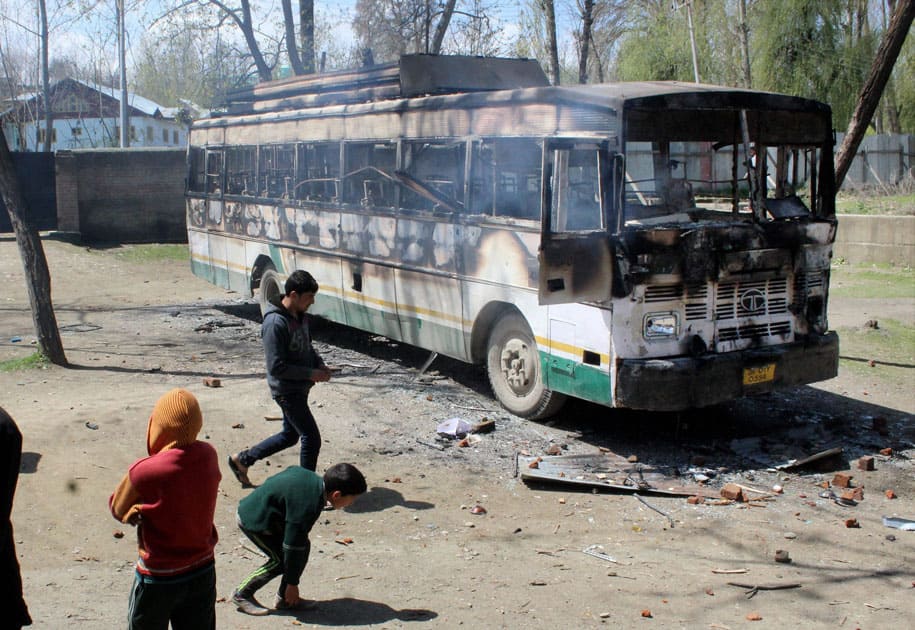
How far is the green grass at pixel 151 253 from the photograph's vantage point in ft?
72.2

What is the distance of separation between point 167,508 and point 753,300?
18.5ft

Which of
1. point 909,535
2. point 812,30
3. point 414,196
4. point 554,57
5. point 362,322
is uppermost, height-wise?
point 812,30

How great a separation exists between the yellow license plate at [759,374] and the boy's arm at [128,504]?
18.0 feet

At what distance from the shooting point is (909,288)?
17.3 m

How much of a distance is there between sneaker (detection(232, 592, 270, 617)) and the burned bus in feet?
10.8

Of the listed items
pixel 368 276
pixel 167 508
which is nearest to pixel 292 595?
pixel 167 508

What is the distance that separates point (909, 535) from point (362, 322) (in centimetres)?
648

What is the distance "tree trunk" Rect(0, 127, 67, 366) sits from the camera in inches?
417

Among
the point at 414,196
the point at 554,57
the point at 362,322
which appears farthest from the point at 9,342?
the point at 554,57

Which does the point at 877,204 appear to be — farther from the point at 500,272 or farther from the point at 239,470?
the point at 239,470

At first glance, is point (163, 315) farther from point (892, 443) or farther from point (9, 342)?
point (892, 443)

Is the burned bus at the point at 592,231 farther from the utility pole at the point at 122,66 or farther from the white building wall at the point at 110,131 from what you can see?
the white building wall at the point at 110,131

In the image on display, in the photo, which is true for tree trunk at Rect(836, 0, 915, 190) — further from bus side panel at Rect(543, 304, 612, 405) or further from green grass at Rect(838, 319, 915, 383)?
bus side panel at Rect(543, 304, 612, 405)

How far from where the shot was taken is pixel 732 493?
7.02 m
